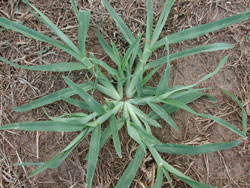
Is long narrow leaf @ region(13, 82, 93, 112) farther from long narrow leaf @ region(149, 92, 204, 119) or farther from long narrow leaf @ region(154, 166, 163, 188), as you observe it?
long narrow leaf @ region(154, 166, 163, 188)

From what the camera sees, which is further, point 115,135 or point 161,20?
point 161,20

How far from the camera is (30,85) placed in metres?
1.43

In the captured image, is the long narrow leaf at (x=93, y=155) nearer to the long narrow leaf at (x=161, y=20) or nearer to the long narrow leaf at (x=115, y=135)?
the long narrow leaf at (x=115, y=135)

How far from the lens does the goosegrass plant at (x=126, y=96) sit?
109 centimetres

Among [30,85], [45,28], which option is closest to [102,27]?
[45,28]

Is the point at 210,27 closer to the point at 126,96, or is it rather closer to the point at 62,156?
the point at 126,96

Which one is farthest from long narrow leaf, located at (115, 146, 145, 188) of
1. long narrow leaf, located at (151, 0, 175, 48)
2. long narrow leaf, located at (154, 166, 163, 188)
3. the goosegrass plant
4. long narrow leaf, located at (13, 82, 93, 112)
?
long narrow leaf, located at (151, 0, 175, 48)

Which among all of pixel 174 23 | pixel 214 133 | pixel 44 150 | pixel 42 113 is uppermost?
pixel 174 23

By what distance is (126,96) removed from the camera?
1.40 metres

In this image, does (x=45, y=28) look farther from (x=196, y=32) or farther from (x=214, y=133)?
(x=214, y=133)

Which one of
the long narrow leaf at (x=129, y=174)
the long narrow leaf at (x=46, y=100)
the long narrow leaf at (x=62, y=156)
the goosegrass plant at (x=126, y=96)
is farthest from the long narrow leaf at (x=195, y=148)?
the long narrow leaf at (x=46, y=100)

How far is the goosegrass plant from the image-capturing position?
1.09m

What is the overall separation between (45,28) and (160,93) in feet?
2.56

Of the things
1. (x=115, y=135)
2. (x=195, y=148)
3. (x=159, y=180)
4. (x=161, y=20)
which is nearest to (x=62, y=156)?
(x=115, y=135)
